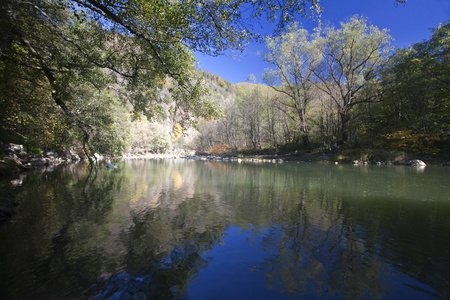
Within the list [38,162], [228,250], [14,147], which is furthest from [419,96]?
[38,162]

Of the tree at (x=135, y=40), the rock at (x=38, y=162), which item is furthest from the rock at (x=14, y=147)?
the tree at (x=135, y=40)

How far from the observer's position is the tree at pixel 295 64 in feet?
107

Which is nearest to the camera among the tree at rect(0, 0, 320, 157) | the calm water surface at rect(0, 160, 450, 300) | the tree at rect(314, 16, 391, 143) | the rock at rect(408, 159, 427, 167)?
the calm water surface at rect(0, 160, 450, 300)

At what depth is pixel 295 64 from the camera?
34.3 meters

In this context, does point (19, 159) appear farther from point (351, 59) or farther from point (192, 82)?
point (351, 59)

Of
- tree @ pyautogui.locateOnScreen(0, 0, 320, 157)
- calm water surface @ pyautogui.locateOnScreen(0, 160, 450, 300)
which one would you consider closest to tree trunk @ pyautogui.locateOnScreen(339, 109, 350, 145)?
calm water surface @ pyautogui.locateOnScreen(0, 160, 450, 300)

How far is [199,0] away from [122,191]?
9.08 metres

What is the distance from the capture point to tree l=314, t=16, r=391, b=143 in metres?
28.5

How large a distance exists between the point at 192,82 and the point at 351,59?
1156 inches

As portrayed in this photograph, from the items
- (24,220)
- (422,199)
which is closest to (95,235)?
(24,220)

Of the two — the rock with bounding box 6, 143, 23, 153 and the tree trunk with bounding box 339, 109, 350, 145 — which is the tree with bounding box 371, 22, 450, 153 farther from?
the rock with bounding box 6, 143, 23, 153

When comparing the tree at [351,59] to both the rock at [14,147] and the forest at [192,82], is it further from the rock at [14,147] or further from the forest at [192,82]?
the rock at [14,147]

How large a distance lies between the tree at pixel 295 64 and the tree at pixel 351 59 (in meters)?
1.82

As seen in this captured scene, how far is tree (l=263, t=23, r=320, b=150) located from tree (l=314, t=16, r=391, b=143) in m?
1.82
